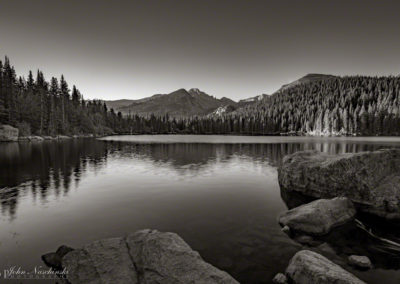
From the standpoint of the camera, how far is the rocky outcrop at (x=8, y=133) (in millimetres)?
75312

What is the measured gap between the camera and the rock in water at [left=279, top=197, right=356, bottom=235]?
11.7 metres

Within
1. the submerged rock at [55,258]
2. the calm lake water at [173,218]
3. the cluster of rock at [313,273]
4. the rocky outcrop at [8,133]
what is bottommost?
the calm lake water at [173,218]

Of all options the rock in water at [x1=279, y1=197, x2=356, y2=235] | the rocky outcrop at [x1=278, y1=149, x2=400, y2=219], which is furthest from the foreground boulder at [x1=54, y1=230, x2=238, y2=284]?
the rocky outcrop at [x1=278, y1=149, x2=400, y2=219]

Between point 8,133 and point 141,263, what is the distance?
98.9m

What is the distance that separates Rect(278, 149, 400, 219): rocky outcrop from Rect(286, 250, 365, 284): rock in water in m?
9.91

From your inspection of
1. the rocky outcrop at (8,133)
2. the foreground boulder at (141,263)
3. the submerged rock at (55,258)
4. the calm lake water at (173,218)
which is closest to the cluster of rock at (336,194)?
the calm lake water at (173,218)

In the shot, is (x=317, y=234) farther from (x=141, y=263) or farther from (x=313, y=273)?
(x=141, y=263)

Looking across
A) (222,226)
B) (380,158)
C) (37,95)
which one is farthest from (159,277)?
(37,95)

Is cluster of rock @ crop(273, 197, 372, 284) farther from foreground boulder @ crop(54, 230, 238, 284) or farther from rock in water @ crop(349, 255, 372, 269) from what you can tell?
foreground boulder @ crop(54, 230, 238, 284)

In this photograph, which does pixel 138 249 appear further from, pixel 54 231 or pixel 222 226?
pixel 54 231

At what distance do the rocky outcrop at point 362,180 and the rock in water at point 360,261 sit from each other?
694cm

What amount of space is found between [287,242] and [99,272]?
8.93 m

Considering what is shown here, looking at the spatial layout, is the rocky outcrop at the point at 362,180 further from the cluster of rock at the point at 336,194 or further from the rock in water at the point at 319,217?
the rock in water at the point at 319,217

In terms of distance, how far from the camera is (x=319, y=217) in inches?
476
